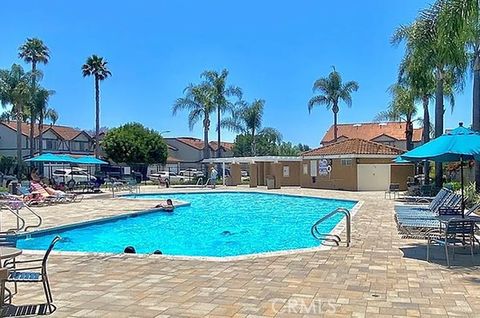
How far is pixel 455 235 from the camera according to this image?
852cm

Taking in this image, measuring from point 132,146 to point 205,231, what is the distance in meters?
32.0

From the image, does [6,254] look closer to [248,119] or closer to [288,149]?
[248,119]

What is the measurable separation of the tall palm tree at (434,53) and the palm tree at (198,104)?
22983 mm

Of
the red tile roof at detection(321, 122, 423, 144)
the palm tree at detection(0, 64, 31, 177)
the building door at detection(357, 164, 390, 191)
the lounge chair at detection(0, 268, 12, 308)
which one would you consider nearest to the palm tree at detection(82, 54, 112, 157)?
the palm tree at detection(0, 64, 31, 177)

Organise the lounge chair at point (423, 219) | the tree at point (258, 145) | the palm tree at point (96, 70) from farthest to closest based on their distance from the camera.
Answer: the tree at point (258, 145) < the palm tree at point (96, 70) < the lounge chair at point (423, 219)

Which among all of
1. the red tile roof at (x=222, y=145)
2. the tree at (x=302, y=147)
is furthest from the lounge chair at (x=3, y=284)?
the tree at (x=302, y=147)

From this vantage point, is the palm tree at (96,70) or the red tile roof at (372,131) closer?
the palm tree at (96,70)

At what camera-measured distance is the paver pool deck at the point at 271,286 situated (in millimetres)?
5516

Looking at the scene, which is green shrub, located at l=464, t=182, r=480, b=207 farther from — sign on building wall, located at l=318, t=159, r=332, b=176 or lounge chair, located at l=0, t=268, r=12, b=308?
sign on building wall, located at l=318, t=159, r=332, b=176

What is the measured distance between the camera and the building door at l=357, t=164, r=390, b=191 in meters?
32.1

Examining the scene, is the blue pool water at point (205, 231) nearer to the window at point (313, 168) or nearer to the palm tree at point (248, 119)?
the window at point (313, 168)

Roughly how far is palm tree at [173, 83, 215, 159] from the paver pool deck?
119 feet

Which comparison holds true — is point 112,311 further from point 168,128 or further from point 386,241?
point 168,128

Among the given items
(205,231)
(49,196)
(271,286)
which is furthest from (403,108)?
(271,286)
